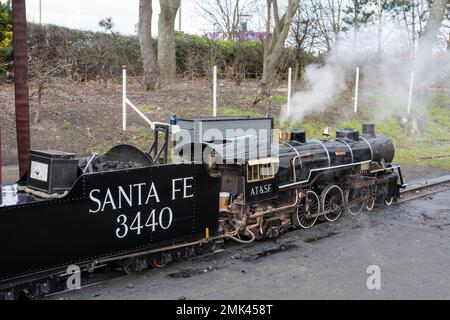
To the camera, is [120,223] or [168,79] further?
[168,79]

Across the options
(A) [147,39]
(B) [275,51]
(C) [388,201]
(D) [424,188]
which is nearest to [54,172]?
(C) [388,201]

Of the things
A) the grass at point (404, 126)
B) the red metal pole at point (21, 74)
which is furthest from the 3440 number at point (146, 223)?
the grass at point (404, 126)

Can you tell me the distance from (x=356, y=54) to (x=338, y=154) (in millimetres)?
13970

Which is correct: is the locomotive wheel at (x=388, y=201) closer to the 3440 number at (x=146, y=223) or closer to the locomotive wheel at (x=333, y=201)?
the locomotive wheel at (x=333, y=201)

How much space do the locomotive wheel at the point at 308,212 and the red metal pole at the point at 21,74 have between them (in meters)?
4.74

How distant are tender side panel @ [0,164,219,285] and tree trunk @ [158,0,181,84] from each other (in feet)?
43.0

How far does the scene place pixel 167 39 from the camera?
65.9 ft

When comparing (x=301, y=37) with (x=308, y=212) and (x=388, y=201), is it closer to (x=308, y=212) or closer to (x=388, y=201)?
(x=388, y=201)

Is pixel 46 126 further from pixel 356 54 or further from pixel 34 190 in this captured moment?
pixel 356 54

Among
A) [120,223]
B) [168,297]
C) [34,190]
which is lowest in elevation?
[168,297]

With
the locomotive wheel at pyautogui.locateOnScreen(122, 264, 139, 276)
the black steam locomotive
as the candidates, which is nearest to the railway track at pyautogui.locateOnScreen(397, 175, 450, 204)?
the black steam locomotive

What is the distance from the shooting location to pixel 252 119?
11719 millimetres

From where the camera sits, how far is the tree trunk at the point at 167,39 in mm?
19516

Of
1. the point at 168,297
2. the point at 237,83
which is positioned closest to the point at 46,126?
the point at 168,297
